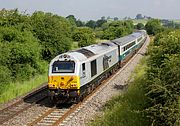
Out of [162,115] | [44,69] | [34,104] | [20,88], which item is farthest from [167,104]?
[44,69]

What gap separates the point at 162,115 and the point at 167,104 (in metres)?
0.52

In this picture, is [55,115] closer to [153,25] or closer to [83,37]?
[83,37]

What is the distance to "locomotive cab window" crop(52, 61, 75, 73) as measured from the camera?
62.0 feet

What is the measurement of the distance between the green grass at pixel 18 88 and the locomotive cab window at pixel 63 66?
4450 mm

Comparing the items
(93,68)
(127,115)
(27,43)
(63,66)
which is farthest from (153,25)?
(127,115)

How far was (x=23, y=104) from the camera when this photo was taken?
2003 centimetres

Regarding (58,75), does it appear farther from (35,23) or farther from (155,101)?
(35,23)

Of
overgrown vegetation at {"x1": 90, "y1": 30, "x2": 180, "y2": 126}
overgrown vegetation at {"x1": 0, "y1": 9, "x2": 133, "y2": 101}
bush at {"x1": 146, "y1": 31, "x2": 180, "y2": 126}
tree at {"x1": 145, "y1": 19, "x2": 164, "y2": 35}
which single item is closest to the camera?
bush at {"x1": 146, "y1": 31, "x2": 180, "y2": 126}

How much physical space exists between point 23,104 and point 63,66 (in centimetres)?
325

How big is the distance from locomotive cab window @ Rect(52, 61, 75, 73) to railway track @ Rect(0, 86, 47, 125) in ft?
7.88

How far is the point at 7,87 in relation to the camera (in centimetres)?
2450

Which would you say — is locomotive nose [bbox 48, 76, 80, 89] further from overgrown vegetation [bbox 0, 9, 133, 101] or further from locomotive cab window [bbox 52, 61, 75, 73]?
overgrown vegetation [bbox 0, 9, 133, 101]

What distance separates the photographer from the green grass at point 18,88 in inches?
888

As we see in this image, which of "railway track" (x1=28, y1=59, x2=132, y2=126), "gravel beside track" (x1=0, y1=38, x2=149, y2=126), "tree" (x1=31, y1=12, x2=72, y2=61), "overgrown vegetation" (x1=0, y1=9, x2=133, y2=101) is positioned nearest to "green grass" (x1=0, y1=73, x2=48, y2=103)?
"overgrown vegetation" (x1=0, y1=9, x2=133, y2=101)
